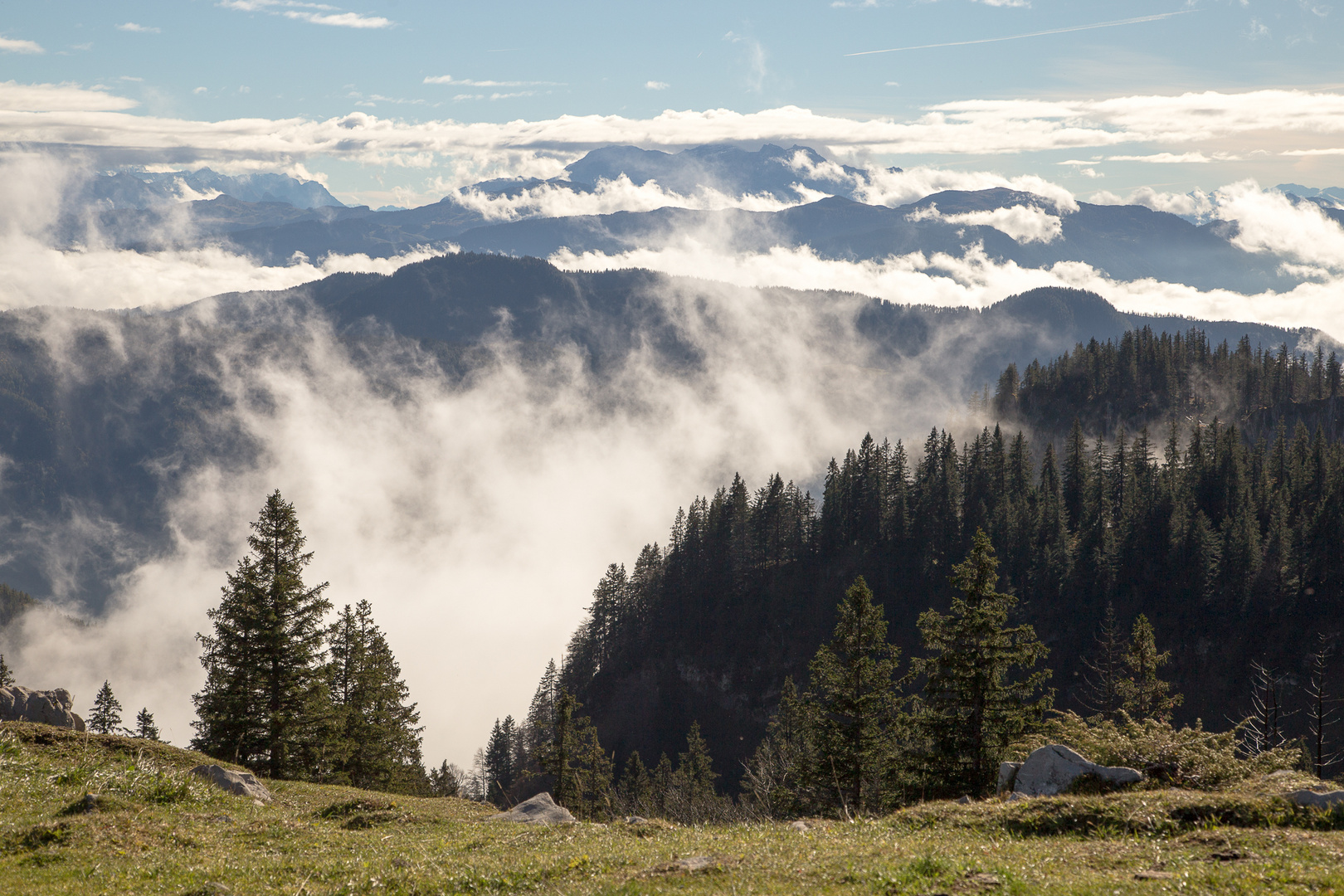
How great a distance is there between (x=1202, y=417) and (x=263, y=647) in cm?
22214

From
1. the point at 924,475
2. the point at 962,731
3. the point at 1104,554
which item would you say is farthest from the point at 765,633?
the point at 962,731

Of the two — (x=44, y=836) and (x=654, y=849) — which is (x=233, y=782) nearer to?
(x=44, y=836)

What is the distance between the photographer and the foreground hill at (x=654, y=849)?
14336 mm

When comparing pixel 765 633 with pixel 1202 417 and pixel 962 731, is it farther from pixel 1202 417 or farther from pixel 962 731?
pixel 1202 417

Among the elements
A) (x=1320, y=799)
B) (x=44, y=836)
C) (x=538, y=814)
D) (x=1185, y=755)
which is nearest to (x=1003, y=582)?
(x=1185, y=755)

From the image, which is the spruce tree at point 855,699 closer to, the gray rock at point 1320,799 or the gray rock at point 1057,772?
the gray rock at point 1057,772

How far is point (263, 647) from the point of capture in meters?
39.3

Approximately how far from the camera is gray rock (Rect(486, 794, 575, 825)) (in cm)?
2538

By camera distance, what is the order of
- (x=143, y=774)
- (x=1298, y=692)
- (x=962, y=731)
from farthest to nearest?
(x=1298, y=692) < (x=962, y=731) < (x=143, y=774)

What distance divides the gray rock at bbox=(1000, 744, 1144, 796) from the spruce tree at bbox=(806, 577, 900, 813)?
15.5 metres

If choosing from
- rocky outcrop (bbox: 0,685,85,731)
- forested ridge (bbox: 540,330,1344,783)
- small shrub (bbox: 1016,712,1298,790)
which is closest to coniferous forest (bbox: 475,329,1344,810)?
forested ridge (bbox: 540,330,1344,783)

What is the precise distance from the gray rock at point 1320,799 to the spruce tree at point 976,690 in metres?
15.9

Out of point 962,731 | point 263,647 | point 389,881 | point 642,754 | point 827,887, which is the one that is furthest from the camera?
point 642,754

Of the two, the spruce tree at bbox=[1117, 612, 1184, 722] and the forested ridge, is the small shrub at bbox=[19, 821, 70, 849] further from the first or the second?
the forested ridge
